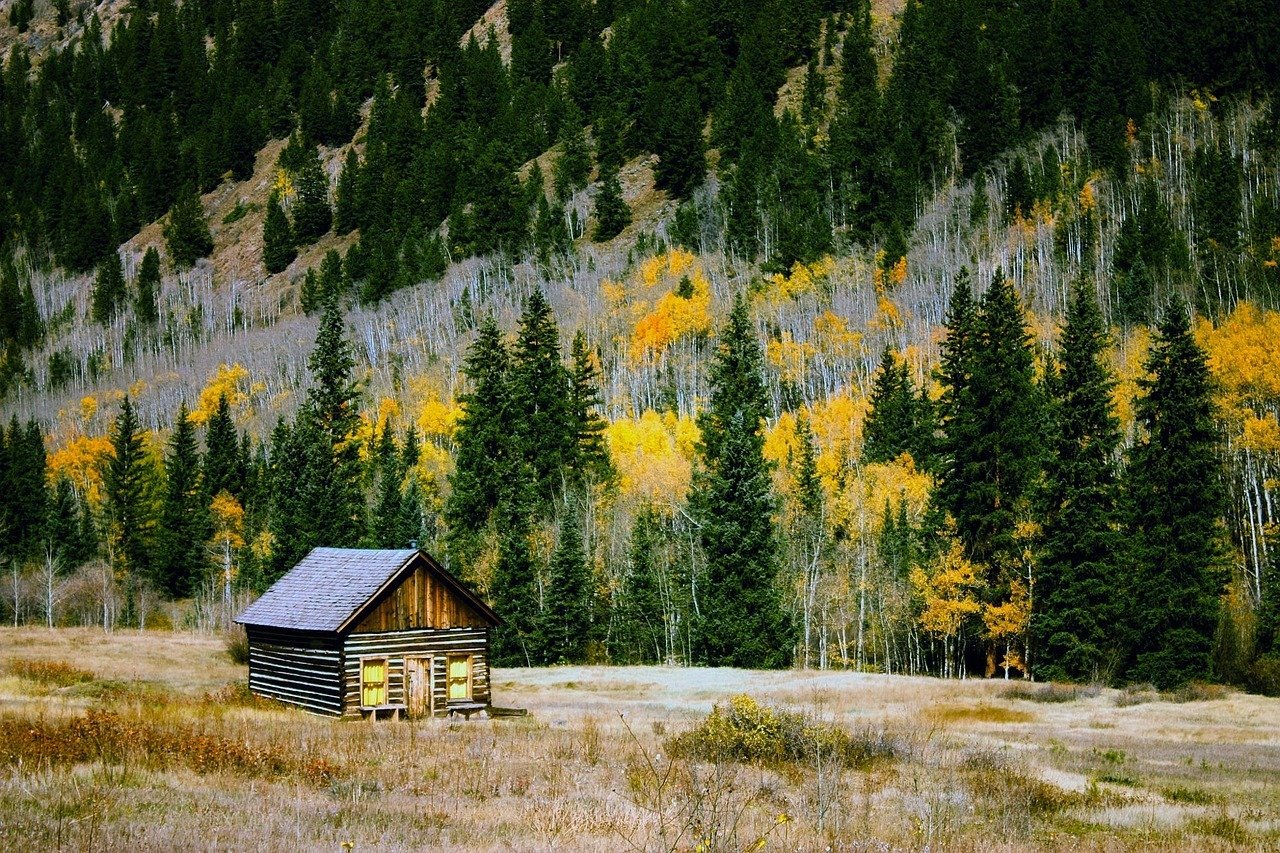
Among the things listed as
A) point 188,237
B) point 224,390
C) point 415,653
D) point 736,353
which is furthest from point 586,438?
point 188,237

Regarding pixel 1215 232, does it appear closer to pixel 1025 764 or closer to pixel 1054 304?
pixel 1054 304

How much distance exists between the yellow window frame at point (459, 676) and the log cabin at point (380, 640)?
1.3 inches

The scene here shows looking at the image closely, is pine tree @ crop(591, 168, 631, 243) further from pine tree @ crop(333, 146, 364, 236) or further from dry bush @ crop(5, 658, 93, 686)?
dry bush @ crop(5, 658, 93, 686)

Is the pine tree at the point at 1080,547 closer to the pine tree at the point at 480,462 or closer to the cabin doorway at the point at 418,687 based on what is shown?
the cabin doorway at the point at 418,687

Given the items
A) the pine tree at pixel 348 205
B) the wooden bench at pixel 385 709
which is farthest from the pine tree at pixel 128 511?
the pine tree at pixel 348 205

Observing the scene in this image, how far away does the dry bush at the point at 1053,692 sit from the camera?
39500 millimetres

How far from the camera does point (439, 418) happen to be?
10094 centimetres

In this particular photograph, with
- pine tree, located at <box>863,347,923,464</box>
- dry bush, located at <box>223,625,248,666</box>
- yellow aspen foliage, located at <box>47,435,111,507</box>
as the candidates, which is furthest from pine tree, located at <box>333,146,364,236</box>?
dry bush, located at <box>223,625,248,666</box>

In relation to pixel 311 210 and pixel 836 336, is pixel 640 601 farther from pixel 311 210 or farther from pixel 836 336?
pixel 311 210

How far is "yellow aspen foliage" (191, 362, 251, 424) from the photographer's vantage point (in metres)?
132

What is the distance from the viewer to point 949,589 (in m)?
49.8

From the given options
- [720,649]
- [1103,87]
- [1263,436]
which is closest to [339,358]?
[720,649]

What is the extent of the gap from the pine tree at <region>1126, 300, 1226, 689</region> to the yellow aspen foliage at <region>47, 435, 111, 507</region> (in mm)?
102314

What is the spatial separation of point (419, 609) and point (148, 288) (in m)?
161
